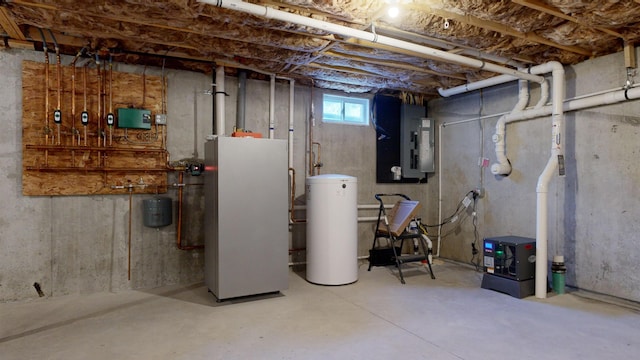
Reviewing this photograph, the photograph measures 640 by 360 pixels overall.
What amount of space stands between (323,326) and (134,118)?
291 cm

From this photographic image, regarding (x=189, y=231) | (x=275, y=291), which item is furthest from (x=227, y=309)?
(x=189, y=231)

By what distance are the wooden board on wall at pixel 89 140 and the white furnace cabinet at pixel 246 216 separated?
0.82 m

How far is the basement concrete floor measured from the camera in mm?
2654

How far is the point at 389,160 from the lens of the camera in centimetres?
575

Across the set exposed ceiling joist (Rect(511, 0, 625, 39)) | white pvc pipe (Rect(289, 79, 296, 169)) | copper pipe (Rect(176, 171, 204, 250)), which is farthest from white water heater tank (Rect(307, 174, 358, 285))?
exposed ceiling joist (Rect(511, 0, 625, 39))

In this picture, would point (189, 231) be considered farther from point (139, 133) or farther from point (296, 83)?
point (296, 83)

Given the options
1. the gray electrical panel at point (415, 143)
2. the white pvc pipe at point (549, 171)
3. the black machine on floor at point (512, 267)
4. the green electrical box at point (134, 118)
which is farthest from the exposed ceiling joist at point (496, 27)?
the green electrical box at point (134, 118)

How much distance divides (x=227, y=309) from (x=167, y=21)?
2586mm

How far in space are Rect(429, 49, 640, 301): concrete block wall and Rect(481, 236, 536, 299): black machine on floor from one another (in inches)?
21.4

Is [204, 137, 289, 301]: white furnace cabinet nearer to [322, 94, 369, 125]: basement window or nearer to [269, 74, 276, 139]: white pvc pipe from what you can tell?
[269, 74, 276, 139]: white pvc pipe

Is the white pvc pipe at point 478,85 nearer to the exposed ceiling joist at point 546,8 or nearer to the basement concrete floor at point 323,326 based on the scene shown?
the exposed ceiling joist at point 546,8

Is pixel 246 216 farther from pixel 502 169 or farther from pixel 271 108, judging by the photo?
pixel 502 169

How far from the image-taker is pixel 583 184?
13.3ft

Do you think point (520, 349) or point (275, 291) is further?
point (275, 291)
